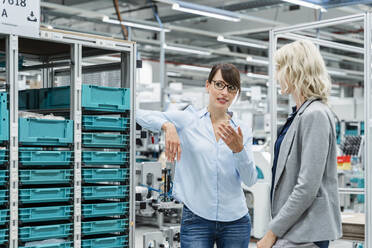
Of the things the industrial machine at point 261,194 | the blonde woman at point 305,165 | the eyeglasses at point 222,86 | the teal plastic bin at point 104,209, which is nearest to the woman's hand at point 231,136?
the blonde woman at point 305,165

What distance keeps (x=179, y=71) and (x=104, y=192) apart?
14605mm

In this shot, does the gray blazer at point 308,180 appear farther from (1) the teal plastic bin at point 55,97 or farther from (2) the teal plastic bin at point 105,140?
(1) the teal plastic bin at point 55,97

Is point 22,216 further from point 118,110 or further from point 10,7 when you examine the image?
point 10,7

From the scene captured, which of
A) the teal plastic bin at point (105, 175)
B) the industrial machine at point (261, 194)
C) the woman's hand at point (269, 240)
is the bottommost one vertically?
the industrial machine at point (261, 194)

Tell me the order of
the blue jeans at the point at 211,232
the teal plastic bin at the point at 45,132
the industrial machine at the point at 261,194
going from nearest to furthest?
the blue jeans at the point at 211,232 < the teal plastic bin at the point at 45,132 < the industrial machine at the point at 261,194

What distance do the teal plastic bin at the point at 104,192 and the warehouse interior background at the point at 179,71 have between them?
1.48 feet

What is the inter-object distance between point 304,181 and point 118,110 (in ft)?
7.51

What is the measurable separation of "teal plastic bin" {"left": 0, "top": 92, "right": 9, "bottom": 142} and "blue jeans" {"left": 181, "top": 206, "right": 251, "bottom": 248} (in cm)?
142

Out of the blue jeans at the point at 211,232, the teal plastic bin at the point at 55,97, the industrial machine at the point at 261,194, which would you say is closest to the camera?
the blue jeans at the point at 211,232

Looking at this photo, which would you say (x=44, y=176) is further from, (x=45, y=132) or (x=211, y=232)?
(x=211, y=232)

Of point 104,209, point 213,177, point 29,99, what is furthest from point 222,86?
point 29,99

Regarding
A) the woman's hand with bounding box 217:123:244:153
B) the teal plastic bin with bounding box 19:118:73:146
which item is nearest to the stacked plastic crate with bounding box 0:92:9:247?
the teal plastic bin with bounding box 19:118:73:146

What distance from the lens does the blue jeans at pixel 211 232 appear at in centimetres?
254

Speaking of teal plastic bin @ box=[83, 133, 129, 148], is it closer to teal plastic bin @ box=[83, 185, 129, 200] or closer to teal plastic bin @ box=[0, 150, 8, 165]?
teal plastic bin @ box=[83, 185, 129, 200]
